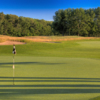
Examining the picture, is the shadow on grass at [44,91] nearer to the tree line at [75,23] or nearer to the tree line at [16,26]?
the tree line at [16,26]

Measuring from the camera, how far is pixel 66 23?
49.4 metres

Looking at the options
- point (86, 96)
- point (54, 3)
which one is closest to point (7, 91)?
point (86, 96)

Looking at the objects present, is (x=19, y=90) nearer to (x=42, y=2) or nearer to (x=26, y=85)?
(x=26, y=85)

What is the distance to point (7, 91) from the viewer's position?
3027 mm

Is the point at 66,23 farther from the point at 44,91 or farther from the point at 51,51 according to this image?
the point at 44,91

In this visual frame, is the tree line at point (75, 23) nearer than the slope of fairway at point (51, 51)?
No

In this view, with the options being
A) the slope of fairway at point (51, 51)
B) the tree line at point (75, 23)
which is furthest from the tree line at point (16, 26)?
the slope of fairway at point (51, 51)

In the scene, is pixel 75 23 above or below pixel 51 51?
above

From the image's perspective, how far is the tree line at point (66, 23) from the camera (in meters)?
48.6

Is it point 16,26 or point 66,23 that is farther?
point 16,26

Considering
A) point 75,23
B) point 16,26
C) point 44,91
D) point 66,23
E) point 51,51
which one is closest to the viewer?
point 44,91

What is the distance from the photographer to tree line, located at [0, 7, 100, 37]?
48556 mm

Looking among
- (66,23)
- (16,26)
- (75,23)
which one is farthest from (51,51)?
(16,26)

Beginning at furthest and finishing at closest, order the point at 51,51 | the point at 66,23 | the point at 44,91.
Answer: the point at 66,23 < the point at 51,51 < the point at 44,91
